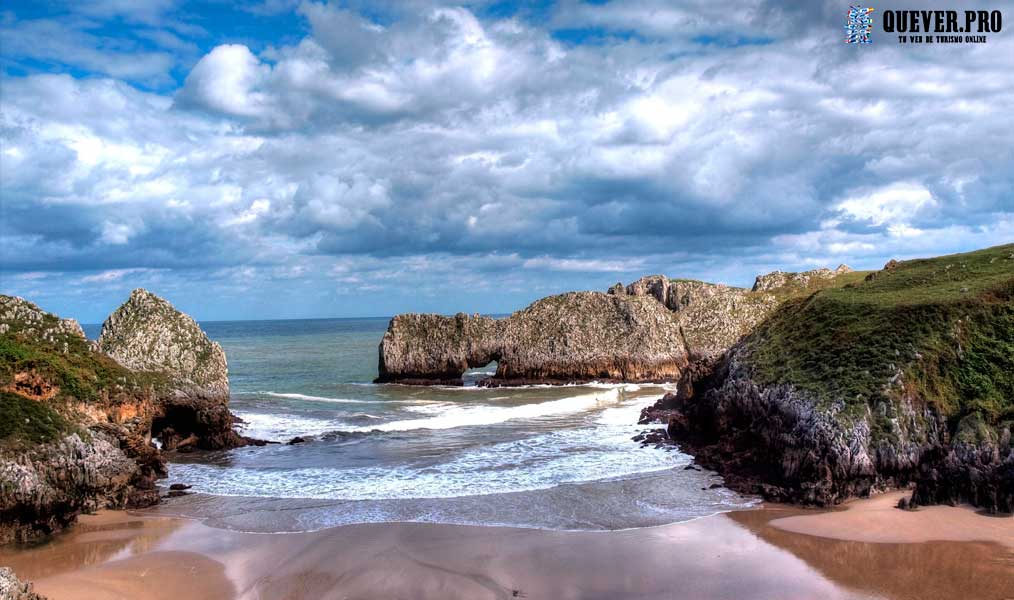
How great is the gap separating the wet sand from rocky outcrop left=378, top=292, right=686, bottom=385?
32940mm

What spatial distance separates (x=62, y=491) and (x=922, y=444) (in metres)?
20.9

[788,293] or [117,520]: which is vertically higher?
[788,293]

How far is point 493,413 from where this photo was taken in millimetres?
34344

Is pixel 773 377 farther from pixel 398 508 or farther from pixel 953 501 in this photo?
pixel 398 508

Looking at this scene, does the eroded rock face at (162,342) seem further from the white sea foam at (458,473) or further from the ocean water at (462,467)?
the white sea foam at (458,473)

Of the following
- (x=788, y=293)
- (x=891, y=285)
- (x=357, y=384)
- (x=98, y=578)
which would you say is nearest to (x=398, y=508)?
(x=98, y=578)

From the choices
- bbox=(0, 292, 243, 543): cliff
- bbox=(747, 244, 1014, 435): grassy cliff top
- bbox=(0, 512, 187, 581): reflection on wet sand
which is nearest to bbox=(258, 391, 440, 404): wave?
bbox=(0, 292, 243, 543): cliff

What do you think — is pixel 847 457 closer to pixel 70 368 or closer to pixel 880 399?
pixel 880 399

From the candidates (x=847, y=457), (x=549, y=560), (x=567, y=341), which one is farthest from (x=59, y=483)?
(x=567, y=341)

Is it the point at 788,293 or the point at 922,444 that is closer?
the point at 922,444

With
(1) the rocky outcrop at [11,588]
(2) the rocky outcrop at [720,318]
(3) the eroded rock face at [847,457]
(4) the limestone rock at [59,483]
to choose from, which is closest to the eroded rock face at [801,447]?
(3) the eroded rock face at [847,457]

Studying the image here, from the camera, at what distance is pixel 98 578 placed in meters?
12.9

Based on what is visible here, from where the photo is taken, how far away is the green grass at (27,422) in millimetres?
15172

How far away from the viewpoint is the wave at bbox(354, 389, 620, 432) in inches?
1201
